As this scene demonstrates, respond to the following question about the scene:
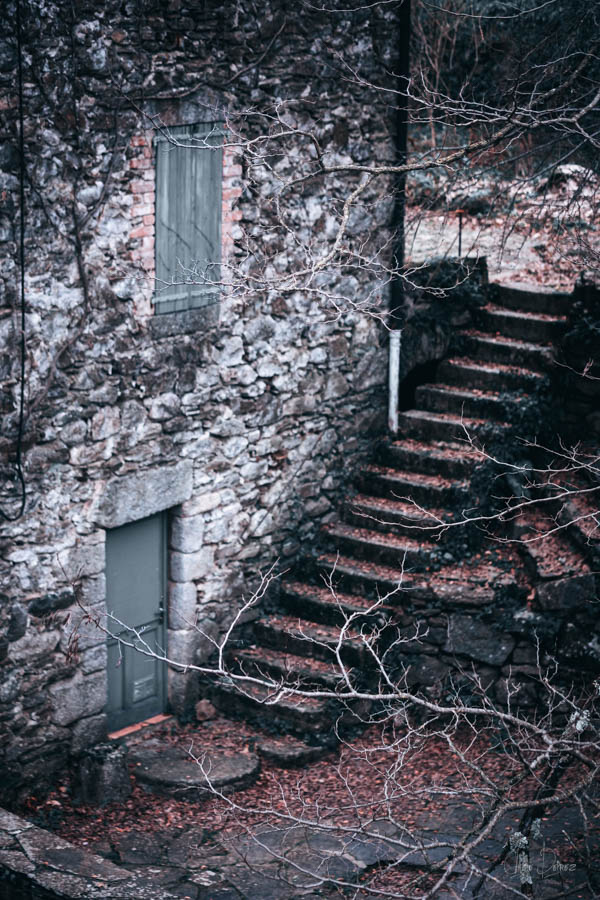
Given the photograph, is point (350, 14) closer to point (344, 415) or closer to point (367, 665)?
point (344, 415)

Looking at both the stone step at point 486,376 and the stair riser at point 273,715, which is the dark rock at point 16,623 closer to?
the stair riser at point 273,715

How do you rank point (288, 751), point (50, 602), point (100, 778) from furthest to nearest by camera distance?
point (288, 751) → point (100, 778) → point (50, 602)

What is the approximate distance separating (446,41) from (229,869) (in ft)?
35.1

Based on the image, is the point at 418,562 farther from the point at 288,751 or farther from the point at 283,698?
the point at 288,751

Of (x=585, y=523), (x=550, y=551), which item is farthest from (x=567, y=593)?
(x=585, y=523)

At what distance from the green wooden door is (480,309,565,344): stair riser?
159 inches

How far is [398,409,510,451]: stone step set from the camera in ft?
32.9

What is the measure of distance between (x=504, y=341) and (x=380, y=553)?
253cm

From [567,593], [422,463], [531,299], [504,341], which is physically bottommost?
[567,593]

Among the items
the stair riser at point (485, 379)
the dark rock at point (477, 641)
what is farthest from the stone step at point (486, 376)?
the dark rock at point (477, 641)

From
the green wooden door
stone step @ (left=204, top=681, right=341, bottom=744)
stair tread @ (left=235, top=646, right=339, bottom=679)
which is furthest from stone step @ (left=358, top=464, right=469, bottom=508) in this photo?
the green wooden door

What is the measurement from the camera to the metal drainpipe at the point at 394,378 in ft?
34.0

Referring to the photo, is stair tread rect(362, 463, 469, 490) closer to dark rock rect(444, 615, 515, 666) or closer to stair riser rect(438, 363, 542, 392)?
stair riser rect(438, 363, 542, 392)

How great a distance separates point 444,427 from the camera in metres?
10.3
